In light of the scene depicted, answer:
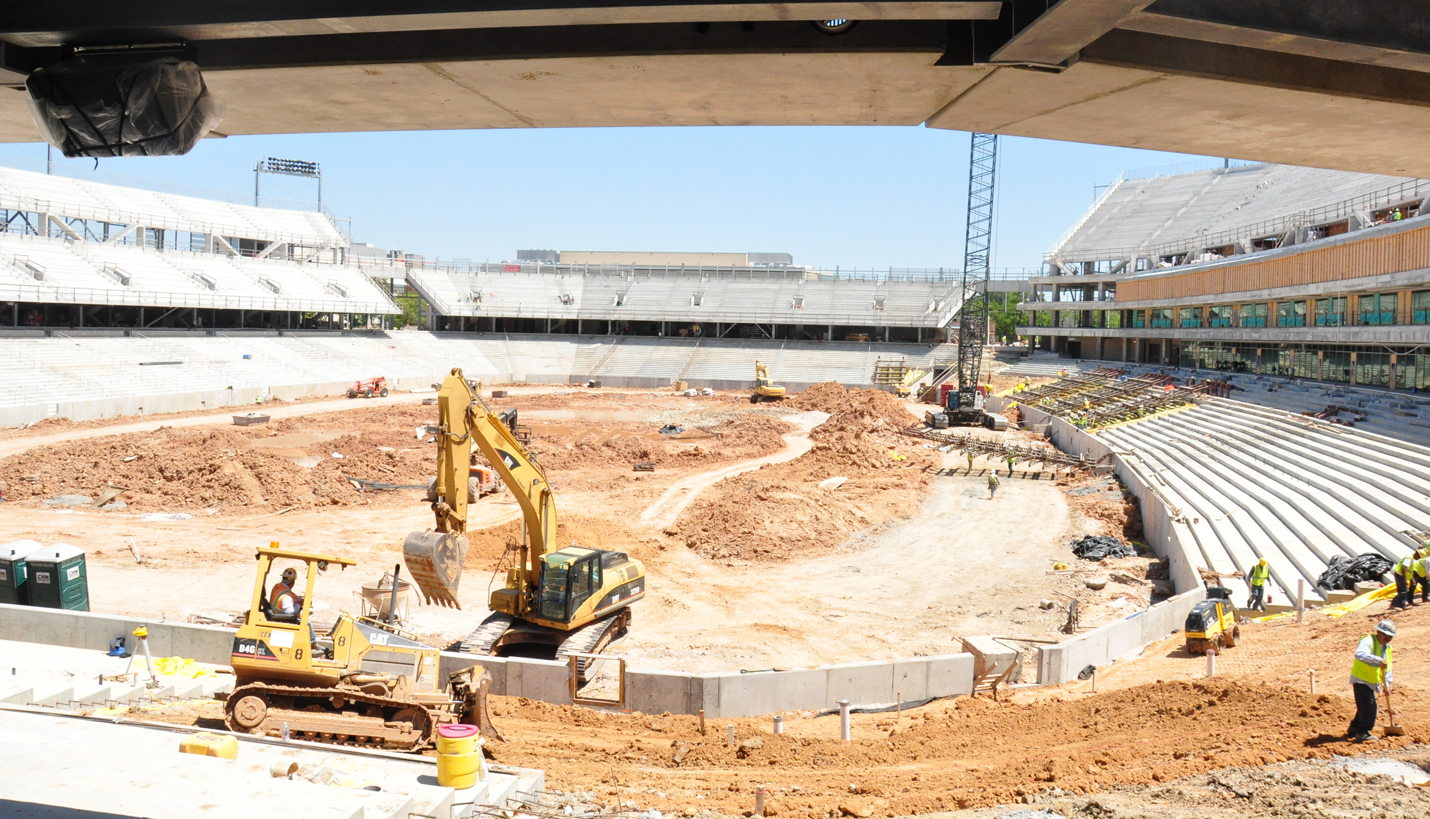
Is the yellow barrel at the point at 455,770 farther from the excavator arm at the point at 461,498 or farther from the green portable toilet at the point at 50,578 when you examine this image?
the green portable toilet at the point at 50,578

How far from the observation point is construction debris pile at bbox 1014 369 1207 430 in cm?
3912

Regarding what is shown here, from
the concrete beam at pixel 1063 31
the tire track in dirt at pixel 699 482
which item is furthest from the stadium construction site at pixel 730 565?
the concrete beam at pixel 1063 31

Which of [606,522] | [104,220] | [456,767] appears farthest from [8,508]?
[104,220]

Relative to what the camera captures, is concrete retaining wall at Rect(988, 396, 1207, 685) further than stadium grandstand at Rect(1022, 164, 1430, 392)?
No

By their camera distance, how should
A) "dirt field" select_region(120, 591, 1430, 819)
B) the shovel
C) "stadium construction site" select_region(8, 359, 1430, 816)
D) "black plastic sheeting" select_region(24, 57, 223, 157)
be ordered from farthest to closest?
"stadium construction site" select_region(8, 359, 1430, 816), the shovel, "dirt field" select_region(120, 591, 1430, 819), "black plastic sheeting" select_region(24, 57, 223, 157)

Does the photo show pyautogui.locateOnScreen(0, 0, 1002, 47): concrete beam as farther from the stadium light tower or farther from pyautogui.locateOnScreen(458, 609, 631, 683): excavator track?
the stadium light tower

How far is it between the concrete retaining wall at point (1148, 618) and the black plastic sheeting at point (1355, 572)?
6.38ft

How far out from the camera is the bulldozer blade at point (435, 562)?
10.3 meters

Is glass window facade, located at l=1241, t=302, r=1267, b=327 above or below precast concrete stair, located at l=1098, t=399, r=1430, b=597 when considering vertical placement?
above

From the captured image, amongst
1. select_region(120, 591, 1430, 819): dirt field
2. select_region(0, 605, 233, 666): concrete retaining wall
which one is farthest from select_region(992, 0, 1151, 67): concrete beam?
select_region(0, 605, 233, 666): concrete retaining wall

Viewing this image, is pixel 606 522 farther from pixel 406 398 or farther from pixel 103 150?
pixel 406 398

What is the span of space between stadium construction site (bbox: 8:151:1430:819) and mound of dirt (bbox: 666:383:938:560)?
0.46 feet

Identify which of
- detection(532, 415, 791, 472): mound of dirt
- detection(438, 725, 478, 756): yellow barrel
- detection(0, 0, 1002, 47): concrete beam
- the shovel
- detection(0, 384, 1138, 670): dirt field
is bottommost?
detection(0, 384, 1138, 670): dirt field

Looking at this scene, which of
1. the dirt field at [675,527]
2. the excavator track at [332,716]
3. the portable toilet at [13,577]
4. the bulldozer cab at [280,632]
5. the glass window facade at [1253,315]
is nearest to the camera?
the excavator track at [332,716]
